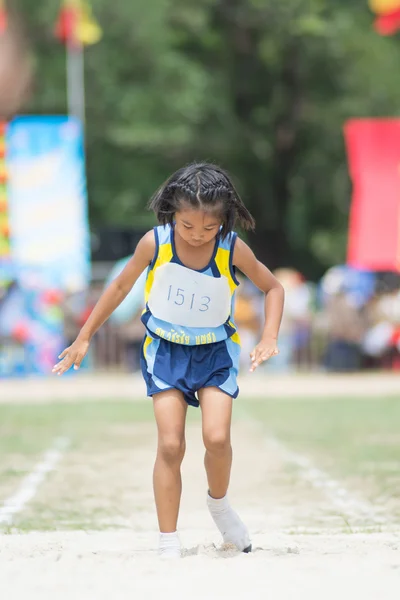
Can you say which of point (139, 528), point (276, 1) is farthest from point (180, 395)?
point (276, 1)

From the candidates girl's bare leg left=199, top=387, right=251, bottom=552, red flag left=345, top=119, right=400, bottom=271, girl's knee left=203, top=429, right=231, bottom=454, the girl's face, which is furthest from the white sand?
red flag left=345, top=119, right=400, bottom=271

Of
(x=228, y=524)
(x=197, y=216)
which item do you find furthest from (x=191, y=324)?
(x=228, y=524)

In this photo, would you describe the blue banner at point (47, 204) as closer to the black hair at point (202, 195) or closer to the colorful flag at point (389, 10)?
the colorful flag at point (389, 10)

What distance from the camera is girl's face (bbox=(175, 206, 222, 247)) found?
4934 millimetres

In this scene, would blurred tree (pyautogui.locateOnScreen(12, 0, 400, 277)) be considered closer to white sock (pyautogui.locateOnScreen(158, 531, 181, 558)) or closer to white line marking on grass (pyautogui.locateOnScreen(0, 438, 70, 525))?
white line marking on grass (pyautogui.locateOnScreen(0, 438, 70, 525))

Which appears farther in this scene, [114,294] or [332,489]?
[332,489]

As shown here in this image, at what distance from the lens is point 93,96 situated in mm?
30766

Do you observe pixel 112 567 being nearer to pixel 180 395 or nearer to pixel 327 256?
pixel 180 395

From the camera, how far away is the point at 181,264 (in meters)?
5.14

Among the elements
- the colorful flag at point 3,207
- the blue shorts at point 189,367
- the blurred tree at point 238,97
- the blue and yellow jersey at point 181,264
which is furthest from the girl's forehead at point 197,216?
the blurred tree at point 238,97

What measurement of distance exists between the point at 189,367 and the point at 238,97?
27877 millimetres

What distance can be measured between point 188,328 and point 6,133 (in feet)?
53.7

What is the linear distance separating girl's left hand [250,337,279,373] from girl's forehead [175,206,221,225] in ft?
1.97

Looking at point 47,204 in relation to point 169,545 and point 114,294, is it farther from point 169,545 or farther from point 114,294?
point 169,545
